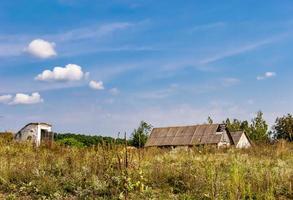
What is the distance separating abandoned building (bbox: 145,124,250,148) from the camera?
164 feet

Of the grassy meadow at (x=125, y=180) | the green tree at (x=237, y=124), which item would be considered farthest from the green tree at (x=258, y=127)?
the grassy meadow at (x=125, y=180)

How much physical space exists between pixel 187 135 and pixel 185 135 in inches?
10.7

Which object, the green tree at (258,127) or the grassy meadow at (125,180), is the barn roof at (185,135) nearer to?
the green tree at (258,127)

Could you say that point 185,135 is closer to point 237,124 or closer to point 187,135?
point 187,135

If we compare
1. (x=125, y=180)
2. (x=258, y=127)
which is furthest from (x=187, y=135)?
(x=125, y=180)

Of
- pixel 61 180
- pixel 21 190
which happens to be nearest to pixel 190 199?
pixel 61 180

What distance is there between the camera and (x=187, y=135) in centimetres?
5300

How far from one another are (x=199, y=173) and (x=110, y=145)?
8.35 ft

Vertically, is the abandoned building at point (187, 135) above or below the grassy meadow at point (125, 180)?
above

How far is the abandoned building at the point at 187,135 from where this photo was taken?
50.0 meters

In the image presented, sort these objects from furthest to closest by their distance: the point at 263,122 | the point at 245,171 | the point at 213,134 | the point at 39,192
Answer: the point at 263,122, the point at 213,134, the point at 245,171, the point at 39,192

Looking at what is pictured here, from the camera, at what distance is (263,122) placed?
7025 centimetres

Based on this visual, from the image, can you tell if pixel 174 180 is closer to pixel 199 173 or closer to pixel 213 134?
pixel 199 173

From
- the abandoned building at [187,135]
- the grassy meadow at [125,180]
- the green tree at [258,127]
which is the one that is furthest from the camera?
the green tree at [258,127]
